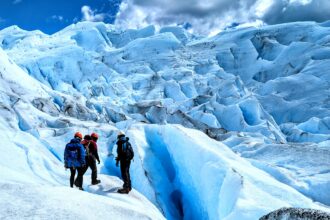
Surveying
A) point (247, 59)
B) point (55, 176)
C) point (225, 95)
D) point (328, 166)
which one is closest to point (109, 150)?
point (55, 176)

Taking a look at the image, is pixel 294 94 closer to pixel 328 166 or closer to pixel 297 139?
pixel 297 139

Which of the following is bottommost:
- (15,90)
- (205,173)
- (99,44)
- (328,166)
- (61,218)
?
(328,166)

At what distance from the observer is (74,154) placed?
752cm

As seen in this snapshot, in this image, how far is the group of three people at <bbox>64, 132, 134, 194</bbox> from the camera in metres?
7.50

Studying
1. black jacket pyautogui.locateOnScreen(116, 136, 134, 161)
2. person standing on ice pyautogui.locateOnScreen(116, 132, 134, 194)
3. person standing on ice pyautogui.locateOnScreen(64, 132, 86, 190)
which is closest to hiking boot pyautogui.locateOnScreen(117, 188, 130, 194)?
person standing on ice pyautogui.locateOnScreen(116, 132, 134, 194)

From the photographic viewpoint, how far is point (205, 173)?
10.6 m

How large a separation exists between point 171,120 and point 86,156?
18940mm

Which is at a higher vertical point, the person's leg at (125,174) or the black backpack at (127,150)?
the black backpack at (127,150)

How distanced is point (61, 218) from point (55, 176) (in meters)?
6.83

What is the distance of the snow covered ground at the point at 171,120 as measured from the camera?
Answer: 8.57 m

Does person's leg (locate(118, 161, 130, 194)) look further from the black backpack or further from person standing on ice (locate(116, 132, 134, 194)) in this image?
the black backpack

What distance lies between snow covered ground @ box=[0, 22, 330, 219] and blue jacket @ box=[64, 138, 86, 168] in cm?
79

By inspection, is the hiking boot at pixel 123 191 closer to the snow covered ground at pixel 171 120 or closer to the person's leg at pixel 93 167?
the snow covered ground at pixel 171 120

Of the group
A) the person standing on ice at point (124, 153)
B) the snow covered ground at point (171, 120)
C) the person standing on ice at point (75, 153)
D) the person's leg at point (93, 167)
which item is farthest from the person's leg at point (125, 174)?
the person standing on ice at point (75, 153)
